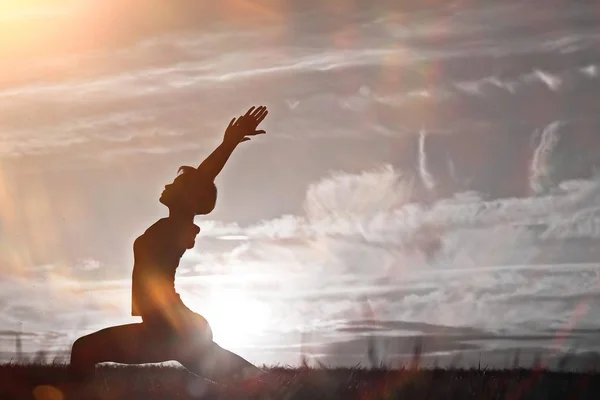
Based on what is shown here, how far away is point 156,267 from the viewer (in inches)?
337

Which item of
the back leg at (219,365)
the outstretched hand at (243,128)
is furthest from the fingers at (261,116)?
the back leg at (219,365)

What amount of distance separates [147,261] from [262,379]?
4.68 feet

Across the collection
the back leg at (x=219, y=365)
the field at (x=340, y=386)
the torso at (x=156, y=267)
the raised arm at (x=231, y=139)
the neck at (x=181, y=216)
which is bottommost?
the field at (x=340, y=386)

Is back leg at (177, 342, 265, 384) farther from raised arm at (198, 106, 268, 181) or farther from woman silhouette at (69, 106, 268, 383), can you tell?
raised arm at (198, 106, 268, 181)

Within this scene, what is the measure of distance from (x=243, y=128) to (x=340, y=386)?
8.22 feet

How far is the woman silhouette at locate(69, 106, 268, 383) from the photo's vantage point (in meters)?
8.35

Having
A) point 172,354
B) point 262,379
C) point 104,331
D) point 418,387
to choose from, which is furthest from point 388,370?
point 104,331

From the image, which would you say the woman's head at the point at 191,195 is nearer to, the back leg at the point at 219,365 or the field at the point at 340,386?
the back leg at the point at 219,365

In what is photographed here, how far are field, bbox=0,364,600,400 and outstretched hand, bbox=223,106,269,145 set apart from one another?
7.10ft

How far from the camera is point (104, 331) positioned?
8.40 meters

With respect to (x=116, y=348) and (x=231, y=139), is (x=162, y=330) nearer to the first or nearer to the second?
(x=116, y=348)

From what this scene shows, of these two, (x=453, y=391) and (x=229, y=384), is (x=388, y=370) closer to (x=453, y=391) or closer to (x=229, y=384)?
(x=453, y=391)

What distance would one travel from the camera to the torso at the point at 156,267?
8516 mm

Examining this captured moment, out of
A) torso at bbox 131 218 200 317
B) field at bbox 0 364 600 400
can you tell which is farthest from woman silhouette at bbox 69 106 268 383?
field at bbox 0 364 600 400
